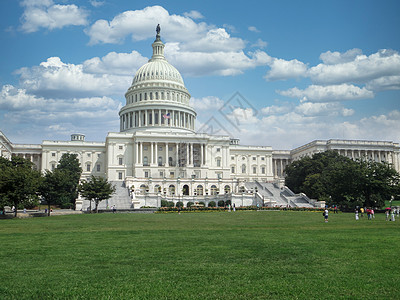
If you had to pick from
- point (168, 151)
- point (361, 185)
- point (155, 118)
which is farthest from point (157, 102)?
point (361, 185)

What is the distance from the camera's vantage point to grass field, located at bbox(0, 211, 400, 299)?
12.5 m

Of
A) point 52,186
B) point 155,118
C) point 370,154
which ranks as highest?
point 155,118

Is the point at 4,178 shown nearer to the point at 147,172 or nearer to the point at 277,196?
the point at 277,196

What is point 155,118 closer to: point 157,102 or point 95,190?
point 157,102

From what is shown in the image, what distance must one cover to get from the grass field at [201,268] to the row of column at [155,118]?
10344 centimetres

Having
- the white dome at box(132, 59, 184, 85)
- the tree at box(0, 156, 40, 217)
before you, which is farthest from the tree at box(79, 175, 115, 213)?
the white dome at box(132, 59, 184, 85)

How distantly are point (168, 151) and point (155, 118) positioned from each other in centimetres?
1644

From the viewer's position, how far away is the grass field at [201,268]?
12.5 meters

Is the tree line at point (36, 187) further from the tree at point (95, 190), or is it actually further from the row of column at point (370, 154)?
the row of column at point (370, 154)

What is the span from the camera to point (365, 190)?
212 ft

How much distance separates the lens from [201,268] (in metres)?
15.6

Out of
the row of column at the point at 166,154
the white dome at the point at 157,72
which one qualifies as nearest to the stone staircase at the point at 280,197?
the row of column at the point at 166,154

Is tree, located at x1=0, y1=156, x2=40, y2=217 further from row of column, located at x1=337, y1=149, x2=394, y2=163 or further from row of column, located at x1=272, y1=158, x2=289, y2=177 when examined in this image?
row of column, located at x1=272, y1=158, x2=289, y2=177

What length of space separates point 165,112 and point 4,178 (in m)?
80.8
